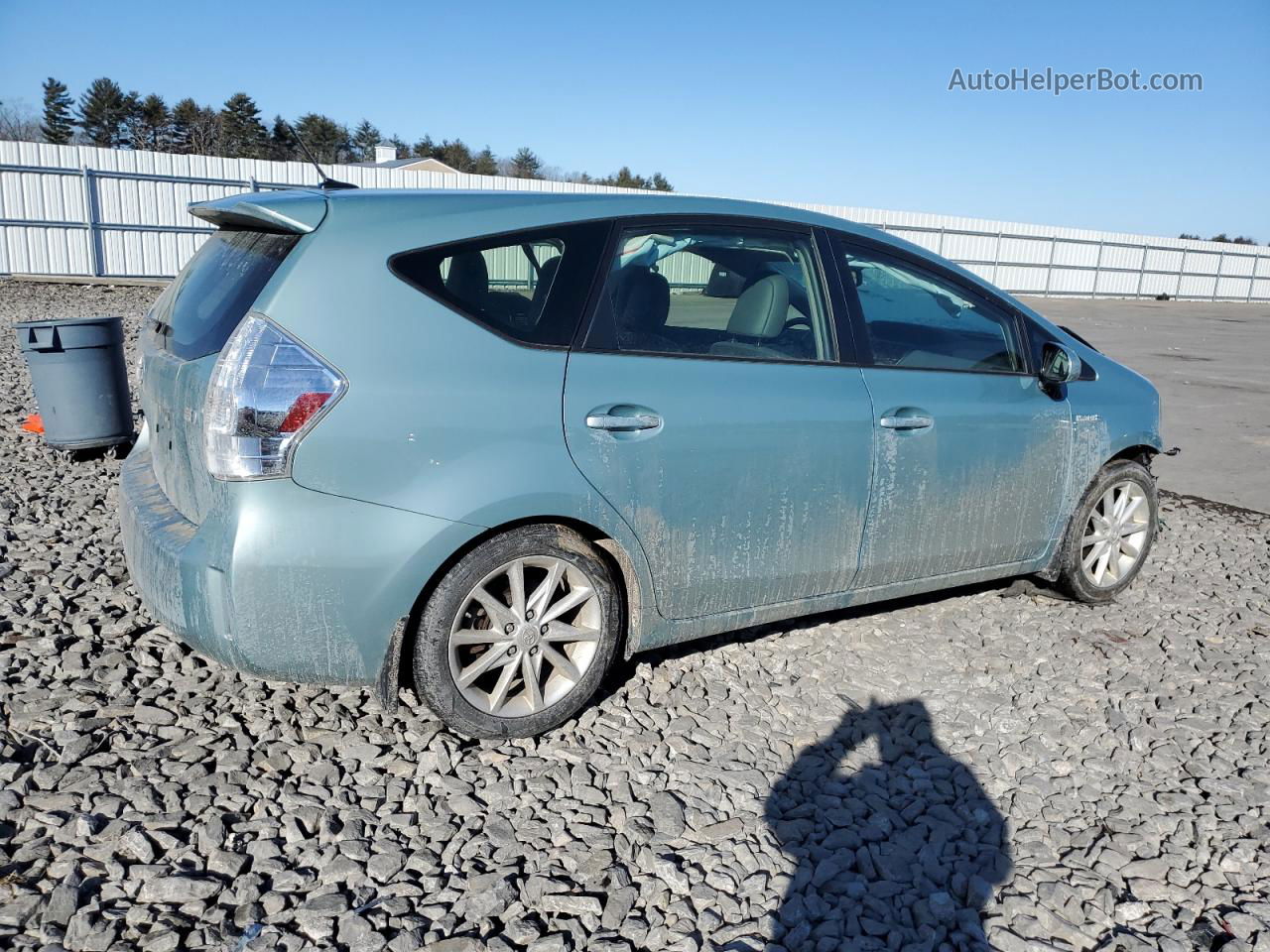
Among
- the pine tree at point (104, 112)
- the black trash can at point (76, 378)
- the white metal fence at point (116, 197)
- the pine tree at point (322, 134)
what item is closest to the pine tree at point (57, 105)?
the pine tree at point (104, 112)

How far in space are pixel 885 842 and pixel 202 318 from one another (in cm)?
261

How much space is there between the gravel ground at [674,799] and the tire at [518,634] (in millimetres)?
162


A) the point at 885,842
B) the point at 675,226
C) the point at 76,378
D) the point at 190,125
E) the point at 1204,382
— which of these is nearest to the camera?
the point at 885,842

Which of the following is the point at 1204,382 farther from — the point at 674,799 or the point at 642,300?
the point at 674,799

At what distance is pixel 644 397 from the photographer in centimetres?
309

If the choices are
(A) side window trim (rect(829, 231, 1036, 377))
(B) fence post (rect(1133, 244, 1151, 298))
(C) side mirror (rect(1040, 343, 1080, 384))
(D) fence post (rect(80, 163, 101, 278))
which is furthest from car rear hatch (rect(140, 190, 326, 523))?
(B) fence post (rect(1133, 244, 1151, 298))

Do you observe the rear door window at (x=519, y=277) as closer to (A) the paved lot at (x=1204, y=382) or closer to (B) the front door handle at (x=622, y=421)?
(B) the front door handle at (x=622, y=421)

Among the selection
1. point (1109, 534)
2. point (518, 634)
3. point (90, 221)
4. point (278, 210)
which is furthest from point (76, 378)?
point (90, 221)

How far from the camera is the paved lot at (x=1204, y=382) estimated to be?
7551mm

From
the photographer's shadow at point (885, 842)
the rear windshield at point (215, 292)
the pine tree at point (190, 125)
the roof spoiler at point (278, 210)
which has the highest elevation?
the pine tree at point (190, 125)

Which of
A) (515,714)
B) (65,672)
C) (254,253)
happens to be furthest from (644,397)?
(65,672)

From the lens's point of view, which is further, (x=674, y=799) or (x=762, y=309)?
(x=762, y=309)

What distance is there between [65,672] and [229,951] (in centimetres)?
175

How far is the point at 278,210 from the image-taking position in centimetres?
288
